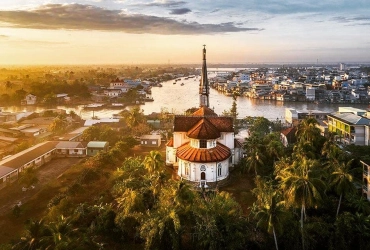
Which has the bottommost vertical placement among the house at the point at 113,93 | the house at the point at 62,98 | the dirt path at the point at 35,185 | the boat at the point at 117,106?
the dirt path at the point at 35,185

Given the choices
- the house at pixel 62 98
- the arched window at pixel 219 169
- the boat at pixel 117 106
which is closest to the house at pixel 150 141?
the arched window at pixel 219 169

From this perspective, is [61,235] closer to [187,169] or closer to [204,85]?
[187,169]

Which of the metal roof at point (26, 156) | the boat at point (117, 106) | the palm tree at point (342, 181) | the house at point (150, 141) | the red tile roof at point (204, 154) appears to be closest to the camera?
the palm tree at point (342, 181)

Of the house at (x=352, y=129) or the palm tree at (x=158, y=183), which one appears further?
the house at (x=352, y=129)

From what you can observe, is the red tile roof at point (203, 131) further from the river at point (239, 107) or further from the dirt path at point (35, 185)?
the river at point (239, 107)

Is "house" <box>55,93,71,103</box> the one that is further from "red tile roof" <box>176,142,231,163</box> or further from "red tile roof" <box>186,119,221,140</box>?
"red tile roof" <box>176,142,231,163</box>

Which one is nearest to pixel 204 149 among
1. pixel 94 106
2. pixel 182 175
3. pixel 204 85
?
pixel 182 175

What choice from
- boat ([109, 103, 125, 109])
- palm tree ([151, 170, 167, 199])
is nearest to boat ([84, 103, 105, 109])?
boat ([109, 103, 125, 109])
